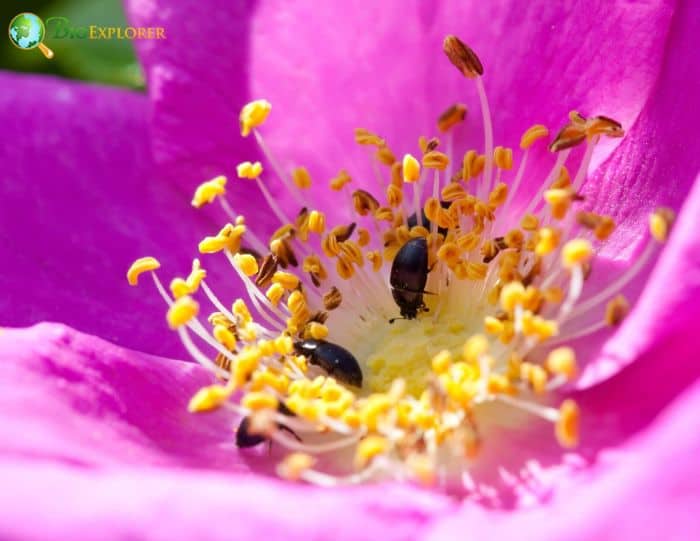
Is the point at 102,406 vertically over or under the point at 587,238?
under

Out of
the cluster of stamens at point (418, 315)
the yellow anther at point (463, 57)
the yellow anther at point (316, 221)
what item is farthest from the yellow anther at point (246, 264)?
the yellow anther at point (463, 57)

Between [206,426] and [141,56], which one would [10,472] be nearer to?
[206,426]

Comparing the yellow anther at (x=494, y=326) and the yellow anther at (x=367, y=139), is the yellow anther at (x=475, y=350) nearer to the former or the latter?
the yellow anther at (x=494, y=326)

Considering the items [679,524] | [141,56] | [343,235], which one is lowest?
[679,524]

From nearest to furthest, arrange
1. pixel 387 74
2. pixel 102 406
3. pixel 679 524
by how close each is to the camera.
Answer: pixel 679 524, pixel 102 406, pixel 387 74

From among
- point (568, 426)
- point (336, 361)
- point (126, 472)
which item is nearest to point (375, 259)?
point (336, 361)

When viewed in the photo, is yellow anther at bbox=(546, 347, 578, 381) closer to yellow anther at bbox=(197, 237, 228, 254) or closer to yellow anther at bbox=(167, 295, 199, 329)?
yellow anther at bbox=(167, 295, 199, 329)

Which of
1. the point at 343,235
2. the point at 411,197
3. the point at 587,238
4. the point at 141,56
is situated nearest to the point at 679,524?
the point at 587,238
